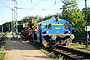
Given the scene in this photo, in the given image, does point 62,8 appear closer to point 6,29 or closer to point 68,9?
point 68,9

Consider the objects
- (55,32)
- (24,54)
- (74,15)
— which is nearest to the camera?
(24,54)

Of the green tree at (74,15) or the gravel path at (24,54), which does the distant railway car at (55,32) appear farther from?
the green tree at (74,15)

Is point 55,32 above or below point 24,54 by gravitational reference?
above

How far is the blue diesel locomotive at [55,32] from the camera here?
13.6 meters

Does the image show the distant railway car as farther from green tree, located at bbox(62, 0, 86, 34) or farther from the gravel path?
green tree, located at bbox(62, 0, 86, 34)

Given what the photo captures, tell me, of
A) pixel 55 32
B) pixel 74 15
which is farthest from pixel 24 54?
pixel 74 15

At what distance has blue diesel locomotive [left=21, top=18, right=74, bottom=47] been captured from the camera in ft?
44.7

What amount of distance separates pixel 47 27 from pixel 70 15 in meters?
7.33

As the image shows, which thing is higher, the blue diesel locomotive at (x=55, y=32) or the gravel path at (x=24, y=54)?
the blue diesel locomotive at (x=55, y=32)

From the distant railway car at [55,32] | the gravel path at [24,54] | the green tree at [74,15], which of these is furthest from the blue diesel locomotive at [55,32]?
the green tree at [74,15]

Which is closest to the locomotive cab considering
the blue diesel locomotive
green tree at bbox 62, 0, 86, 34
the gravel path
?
the blue diesel locomotive

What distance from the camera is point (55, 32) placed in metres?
14.2

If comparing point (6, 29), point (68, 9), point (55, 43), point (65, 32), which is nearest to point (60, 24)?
point (65, 32)

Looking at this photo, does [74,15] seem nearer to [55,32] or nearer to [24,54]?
[55,32]
